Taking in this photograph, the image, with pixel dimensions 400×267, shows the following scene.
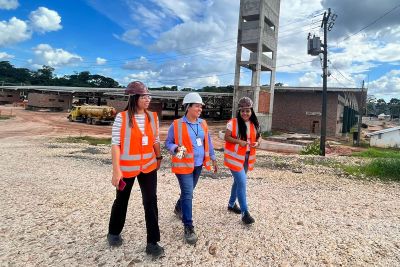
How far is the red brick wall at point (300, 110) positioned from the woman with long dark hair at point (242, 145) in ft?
91.8

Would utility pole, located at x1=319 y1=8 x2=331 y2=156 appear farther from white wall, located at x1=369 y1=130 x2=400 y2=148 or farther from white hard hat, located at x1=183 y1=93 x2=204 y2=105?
white hard hat, located at x1=183 y1=93 x2=204 y2=105

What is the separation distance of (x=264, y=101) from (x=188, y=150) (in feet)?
84.4

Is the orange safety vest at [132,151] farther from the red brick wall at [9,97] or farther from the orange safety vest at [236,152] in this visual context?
the red brick wall at [9,97]

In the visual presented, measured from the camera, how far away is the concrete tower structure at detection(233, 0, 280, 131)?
26.5 m

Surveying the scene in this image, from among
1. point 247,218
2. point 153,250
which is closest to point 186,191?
point 153,250

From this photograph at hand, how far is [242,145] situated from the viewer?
4207mm

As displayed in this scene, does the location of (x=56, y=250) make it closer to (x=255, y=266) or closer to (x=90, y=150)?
(x=255, y=266)

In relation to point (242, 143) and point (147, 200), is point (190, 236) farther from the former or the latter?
point (242, 143)

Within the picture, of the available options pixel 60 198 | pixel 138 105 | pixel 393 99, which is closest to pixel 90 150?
pixel 60 198

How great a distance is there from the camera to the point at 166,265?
3.36 metres

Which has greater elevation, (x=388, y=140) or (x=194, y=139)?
(x=194, y=139)

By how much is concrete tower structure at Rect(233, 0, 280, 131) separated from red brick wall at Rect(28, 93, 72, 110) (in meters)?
31.1

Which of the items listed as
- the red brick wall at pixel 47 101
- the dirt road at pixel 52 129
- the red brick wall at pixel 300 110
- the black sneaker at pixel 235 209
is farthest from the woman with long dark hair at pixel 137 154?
the red brick wall at pixel 47 101

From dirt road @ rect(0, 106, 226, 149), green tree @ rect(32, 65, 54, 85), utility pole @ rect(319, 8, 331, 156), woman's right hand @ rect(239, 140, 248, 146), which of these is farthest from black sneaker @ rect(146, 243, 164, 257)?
green tree @ rect(32, 65, 54, 85)
